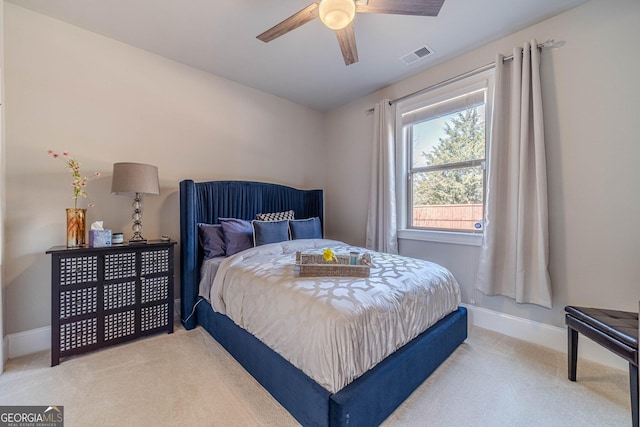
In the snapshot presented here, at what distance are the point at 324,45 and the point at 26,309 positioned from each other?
3.57 m

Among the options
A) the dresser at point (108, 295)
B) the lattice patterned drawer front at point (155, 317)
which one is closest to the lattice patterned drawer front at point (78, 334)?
the dresser at point (108, 295)

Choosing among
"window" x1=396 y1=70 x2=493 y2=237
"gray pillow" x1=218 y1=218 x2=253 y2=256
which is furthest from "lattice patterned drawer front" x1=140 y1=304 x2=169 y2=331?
"window" x1=396 y1=70 x2=493 y2=237

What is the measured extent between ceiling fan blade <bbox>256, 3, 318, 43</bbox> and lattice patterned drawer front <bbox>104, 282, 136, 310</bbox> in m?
2.32

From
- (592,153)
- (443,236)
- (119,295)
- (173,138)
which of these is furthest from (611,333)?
(173,138)

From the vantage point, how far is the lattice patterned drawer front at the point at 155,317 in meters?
2.27

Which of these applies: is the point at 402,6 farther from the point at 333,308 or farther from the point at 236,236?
the point at 236,236

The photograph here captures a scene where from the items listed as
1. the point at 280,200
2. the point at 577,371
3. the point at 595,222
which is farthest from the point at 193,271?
the point at 595,222

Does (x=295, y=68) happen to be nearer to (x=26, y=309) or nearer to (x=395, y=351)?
(x=395, y=351)

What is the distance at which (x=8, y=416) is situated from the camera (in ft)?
4.76

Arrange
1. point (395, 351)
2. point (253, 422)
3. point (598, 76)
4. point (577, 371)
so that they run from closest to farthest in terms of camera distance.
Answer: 1. point (253, 422)
2. point (395, 351)
3. point (577, 371)
4. point (598, 76)

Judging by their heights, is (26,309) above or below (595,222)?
below

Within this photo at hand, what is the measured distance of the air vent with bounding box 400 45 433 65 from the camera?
265 cm

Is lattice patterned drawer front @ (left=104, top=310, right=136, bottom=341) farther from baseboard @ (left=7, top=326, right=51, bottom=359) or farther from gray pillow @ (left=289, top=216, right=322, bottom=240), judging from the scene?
gray pillow @ (left=289, top=216, right=322, bottom=240)

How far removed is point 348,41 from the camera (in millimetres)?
1920
